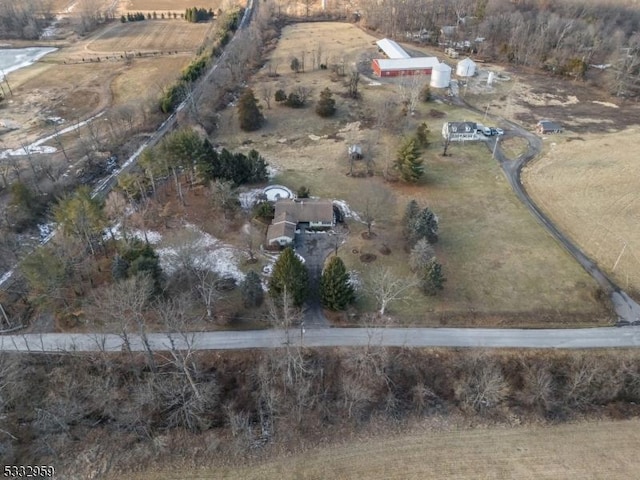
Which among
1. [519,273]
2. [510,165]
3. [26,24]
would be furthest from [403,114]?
[26,24]

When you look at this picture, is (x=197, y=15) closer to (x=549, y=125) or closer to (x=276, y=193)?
(x=276, y=193)

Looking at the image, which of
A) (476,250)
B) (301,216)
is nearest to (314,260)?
(301,216)

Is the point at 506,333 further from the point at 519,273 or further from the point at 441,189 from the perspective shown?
the point at 441,189

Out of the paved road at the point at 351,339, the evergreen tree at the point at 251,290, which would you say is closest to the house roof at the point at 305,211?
the evergreen tree at the point at 251,290

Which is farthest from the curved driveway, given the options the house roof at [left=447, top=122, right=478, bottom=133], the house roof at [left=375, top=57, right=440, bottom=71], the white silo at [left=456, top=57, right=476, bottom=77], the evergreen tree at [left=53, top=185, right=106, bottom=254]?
the evergreen tree at [left=53, top=185, right=106, bottom=254]

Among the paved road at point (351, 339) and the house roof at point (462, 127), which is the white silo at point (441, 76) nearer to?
the house roof at point (462, 127)
